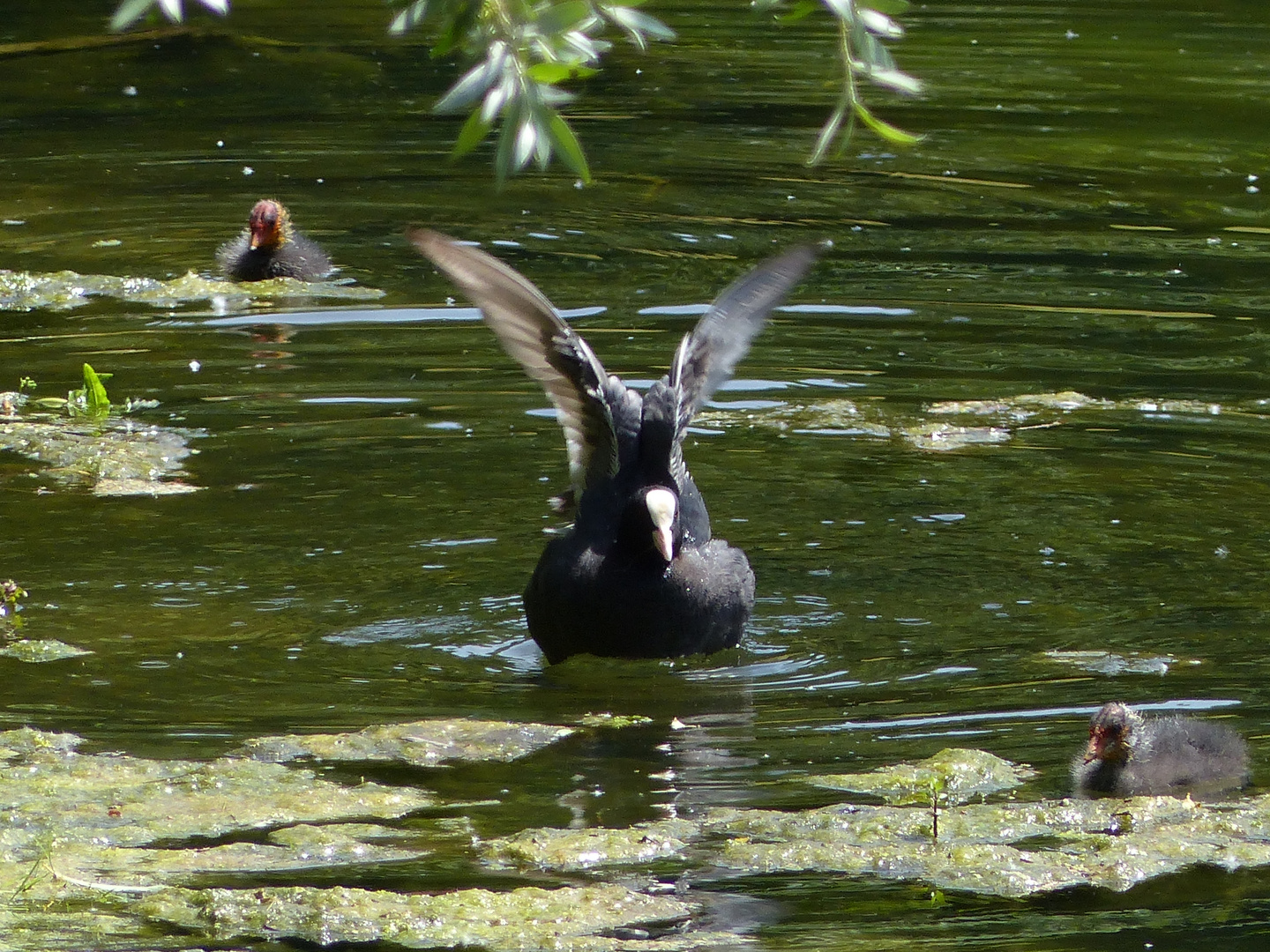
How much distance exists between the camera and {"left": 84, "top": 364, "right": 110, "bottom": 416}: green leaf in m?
8.73

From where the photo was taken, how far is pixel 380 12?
63.7 ft

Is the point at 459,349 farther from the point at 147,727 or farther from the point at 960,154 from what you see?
the point at 960,154

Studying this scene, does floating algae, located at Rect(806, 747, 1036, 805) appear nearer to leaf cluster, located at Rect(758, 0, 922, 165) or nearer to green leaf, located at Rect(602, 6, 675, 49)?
leaf cluster, located at Rect(758, 0, 922, 165)

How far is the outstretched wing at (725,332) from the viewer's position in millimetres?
6738

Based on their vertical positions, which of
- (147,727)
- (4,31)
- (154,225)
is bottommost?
(147,727)

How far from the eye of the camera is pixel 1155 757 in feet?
18.0

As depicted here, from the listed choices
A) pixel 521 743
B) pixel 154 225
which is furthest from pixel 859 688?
pixel 154 225

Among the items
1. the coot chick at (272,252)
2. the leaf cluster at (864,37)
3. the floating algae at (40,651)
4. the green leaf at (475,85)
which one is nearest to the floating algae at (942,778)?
the leaf cluster at (864,37)

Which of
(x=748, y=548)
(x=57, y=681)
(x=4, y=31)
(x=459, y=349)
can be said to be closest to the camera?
(x=57, y=681)

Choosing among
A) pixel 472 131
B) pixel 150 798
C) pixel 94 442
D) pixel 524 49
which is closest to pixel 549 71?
pixel 524 49

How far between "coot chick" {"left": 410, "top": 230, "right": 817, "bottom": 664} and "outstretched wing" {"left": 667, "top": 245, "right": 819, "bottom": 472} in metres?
0.04

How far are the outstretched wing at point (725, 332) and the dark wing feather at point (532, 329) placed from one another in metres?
0.27

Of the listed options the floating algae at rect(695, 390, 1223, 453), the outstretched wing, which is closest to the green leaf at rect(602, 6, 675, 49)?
the outstretched wing

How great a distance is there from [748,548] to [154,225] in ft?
21.1
